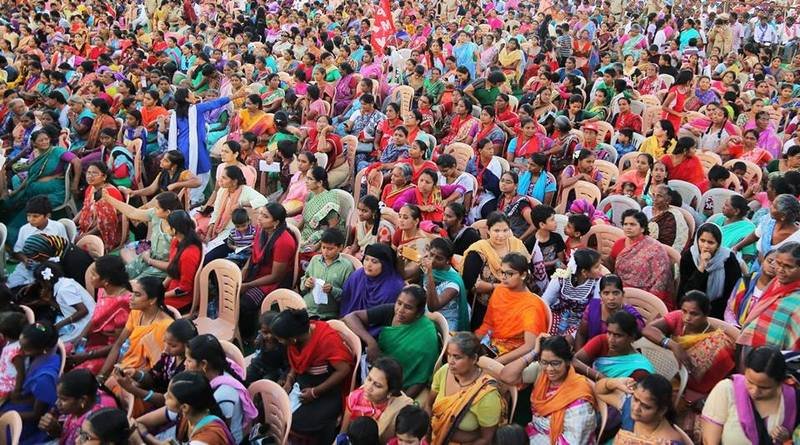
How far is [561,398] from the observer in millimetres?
3291

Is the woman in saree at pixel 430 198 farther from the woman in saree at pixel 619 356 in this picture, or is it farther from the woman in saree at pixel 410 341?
the woman in saree at pixel 619 356

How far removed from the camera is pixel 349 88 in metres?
9.23

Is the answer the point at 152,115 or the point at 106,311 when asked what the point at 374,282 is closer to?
the point at 106,311

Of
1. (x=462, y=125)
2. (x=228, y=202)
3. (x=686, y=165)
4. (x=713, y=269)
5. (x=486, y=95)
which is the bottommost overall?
(x=486, y=95)

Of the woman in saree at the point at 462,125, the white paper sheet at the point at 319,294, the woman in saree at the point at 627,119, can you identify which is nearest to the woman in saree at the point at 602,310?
the white paper sheet at the point at 319,294

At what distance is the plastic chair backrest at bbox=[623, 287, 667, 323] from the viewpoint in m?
4.05

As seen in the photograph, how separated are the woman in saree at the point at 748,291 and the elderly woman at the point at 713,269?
125 millimetres

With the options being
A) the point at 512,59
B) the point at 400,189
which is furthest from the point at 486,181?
the point at 512,59

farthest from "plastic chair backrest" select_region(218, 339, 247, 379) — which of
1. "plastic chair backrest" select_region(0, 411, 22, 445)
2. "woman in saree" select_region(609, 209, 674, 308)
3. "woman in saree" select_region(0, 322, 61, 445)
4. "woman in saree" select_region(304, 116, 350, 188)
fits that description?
"woman in saree" select_region(304, 116, 350, 188)

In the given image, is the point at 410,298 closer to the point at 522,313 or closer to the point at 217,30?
the point at 522,313

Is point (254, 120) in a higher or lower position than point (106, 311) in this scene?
lower

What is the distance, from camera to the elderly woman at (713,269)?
441 centimetres

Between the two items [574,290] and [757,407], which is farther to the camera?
[574,290]

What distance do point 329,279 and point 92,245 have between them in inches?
64.7
